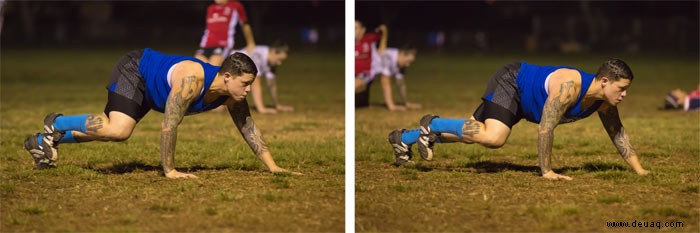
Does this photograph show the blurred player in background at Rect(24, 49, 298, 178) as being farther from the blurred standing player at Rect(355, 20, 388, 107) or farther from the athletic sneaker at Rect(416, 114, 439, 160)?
the blurred standing player at Rect(355, 20, 388, 107)

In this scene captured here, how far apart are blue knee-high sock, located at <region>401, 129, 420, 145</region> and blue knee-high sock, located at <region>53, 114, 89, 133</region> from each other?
290 cm

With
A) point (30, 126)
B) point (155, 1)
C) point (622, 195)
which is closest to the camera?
point (622, 195)

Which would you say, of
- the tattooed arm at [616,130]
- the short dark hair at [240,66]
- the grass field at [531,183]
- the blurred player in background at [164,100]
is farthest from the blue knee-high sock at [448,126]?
the short dark hair at [240,66]

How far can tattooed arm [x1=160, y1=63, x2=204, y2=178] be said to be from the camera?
8.40 meters

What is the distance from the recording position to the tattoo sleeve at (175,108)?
8391 millimetres

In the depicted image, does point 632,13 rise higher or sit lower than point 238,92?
higher

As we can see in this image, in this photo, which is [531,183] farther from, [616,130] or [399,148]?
[399,148]

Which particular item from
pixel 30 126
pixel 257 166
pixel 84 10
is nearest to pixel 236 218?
pixel 257 166

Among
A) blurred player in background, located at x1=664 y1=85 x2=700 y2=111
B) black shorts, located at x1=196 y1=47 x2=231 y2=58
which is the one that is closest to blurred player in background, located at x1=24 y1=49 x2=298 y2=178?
black shorts, located at x1=196 y1=47 x2=231 y2=58

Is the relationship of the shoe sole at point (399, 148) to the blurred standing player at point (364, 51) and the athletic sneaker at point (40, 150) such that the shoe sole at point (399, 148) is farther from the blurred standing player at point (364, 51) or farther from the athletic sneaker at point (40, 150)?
the blurred standing player at point (364, 51)

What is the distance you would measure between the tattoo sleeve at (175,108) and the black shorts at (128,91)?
1.57ft

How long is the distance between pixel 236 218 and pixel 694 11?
58.6m

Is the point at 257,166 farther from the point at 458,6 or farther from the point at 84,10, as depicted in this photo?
the point at 84,10

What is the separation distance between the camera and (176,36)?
205 ft
